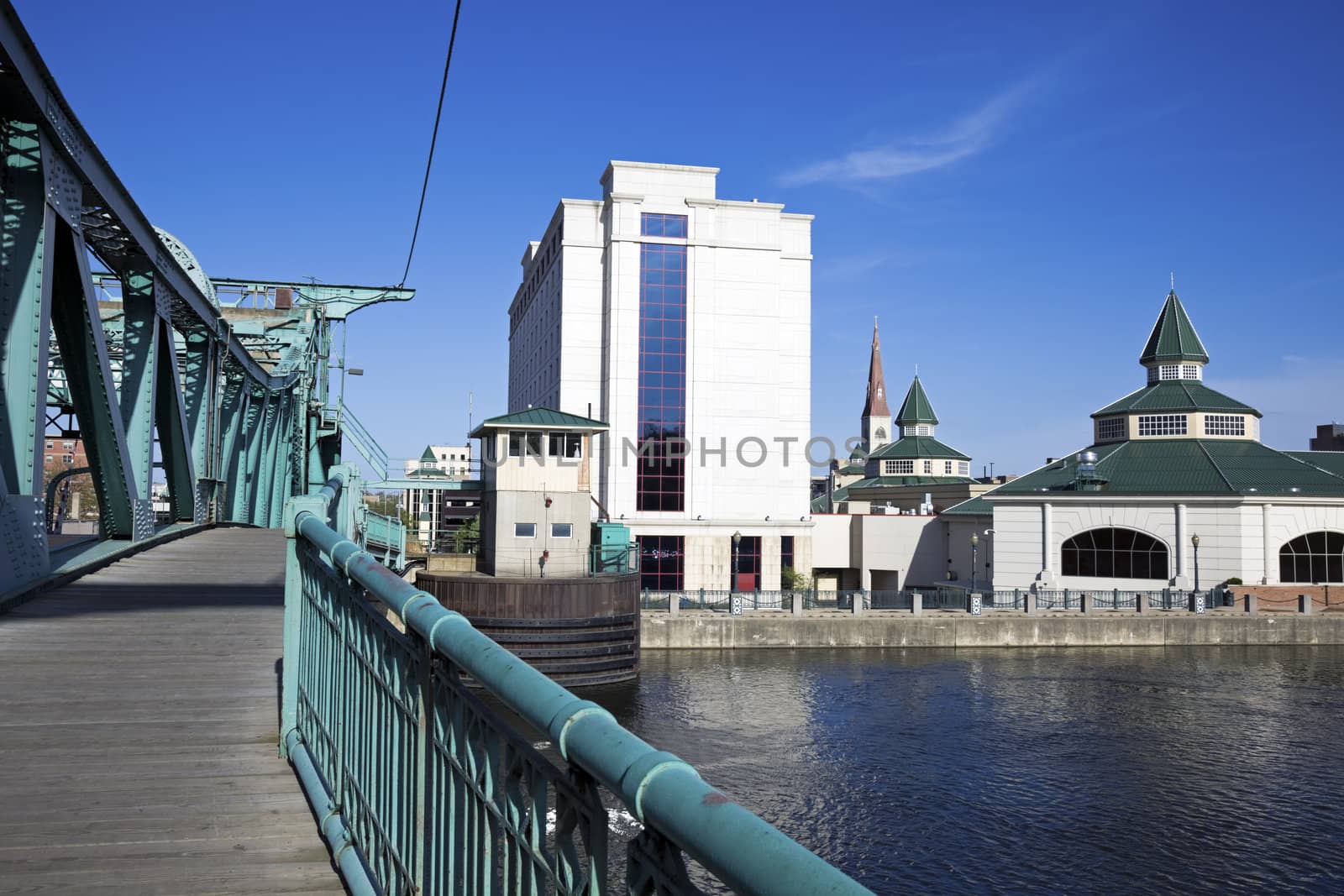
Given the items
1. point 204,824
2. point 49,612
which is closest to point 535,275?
point 49,612

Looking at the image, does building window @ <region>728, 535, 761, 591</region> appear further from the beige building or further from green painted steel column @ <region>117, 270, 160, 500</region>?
green painted steel column @ <region>117, 270, 160, 500</region>

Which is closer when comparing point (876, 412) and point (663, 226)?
point (663, 226)

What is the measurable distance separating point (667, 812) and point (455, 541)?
43955mm

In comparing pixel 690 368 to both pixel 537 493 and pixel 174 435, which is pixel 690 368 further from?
pixel 174 435

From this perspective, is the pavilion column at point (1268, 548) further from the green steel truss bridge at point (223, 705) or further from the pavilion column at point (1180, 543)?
the green steel truss bridge at point (223, 705)

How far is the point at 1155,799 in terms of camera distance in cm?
2183

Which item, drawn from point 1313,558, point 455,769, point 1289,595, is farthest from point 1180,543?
point 455,769

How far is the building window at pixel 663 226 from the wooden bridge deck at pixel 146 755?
48412 mm

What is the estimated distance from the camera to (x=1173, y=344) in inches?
2442

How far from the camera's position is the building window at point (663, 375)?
55344 mm

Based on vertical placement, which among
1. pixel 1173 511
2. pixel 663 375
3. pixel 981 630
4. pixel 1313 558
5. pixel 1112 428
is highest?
pixel 663 375

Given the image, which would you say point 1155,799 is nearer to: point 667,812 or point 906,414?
point 667,812

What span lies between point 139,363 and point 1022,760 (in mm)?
21330

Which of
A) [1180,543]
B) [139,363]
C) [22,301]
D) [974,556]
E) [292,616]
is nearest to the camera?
[292,616]
